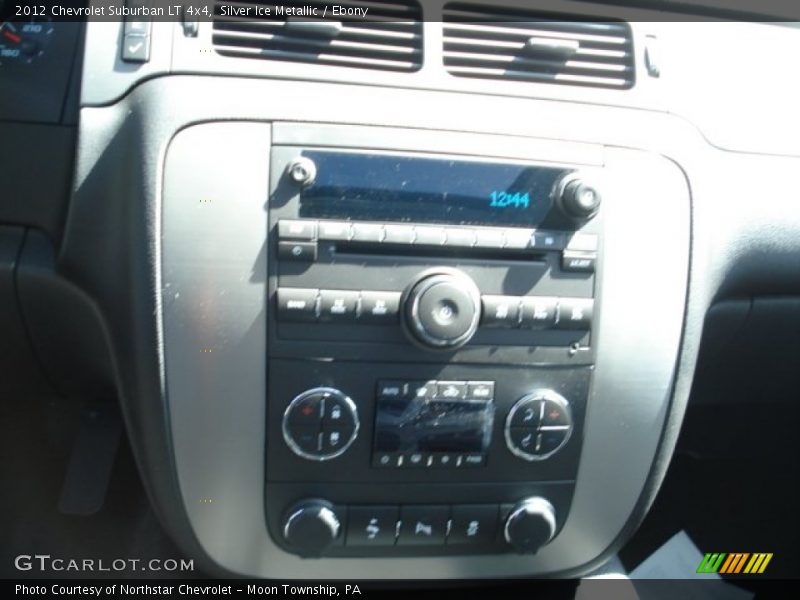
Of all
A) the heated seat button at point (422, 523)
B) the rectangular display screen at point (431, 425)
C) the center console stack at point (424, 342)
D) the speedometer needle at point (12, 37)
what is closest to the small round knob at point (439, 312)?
the center console stack at point (424, 342)

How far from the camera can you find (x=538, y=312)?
3.45 ft

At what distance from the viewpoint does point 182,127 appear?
1.00 metres

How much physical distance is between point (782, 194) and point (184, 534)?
1.10 metres

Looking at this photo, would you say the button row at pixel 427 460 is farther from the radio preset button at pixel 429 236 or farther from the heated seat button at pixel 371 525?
the radio preset button at pixel 429 236

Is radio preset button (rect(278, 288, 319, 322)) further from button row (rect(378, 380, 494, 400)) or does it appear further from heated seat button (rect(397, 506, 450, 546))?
heated seat button (rect(397, 506, 450, 546))

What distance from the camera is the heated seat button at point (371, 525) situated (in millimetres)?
1131

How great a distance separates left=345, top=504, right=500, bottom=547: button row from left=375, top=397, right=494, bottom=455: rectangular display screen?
11 cm

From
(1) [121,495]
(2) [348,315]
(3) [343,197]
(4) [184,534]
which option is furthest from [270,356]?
(1) [121,495]

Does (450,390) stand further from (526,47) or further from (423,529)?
(526,47)

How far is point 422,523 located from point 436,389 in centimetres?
23

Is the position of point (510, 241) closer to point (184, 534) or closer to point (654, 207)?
point (654, 207)

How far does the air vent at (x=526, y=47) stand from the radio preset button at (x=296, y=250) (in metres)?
0.32

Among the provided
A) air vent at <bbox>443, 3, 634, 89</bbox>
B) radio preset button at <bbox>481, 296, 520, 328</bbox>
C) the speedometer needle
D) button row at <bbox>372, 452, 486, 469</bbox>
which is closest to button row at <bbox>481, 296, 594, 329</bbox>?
radio preset button at <bbox>481, 296, 520, 328</bbox>

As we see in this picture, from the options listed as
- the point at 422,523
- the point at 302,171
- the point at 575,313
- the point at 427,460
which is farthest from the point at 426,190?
the point at 422,523
